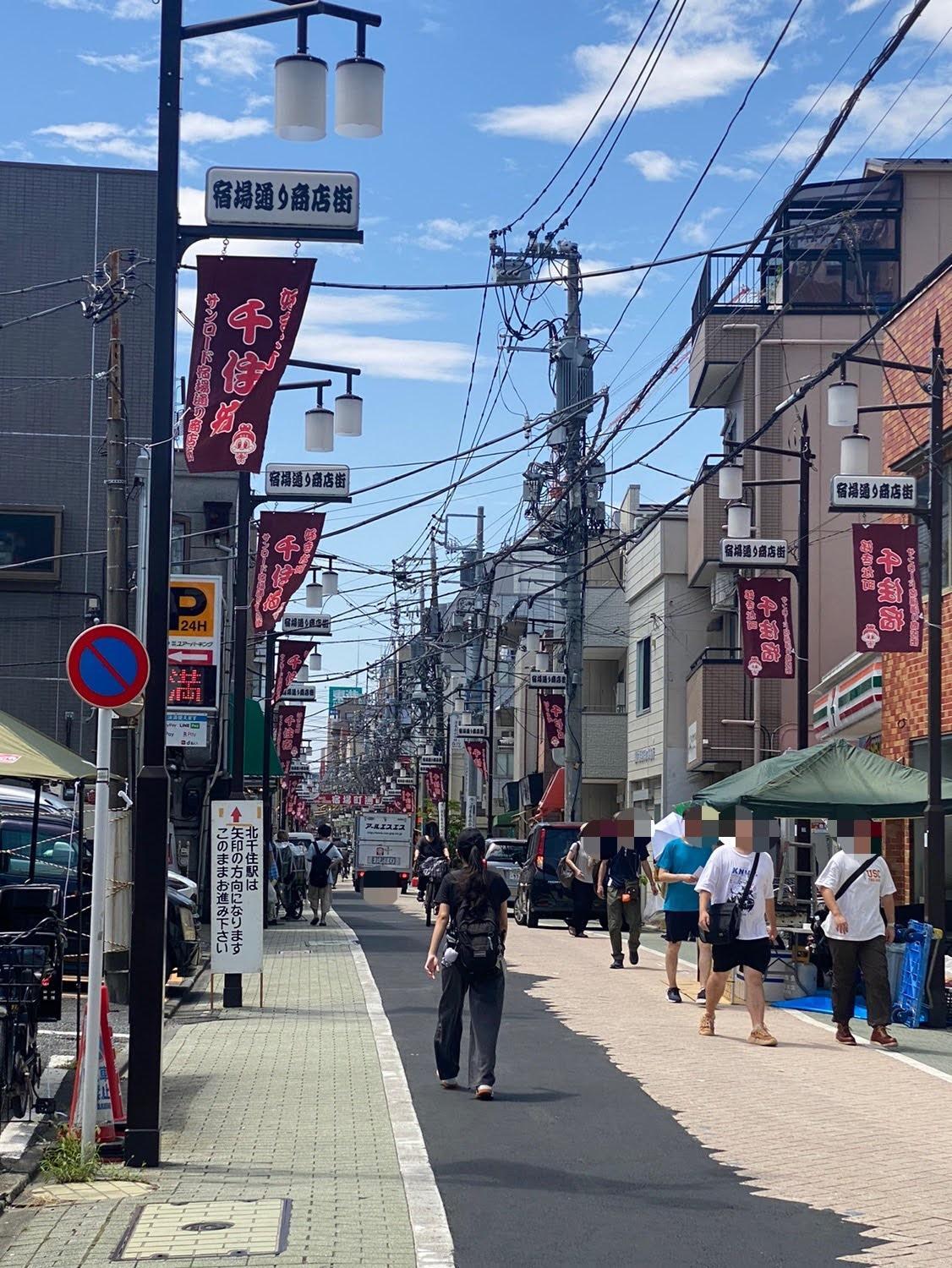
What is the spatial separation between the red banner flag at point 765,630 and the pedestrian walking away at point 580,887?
13.2 feet

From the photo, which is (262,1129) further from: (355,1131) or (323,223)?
(323,223)

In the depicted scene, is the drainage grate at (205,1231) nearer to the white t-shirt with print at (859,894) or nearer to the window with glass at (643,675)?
the white t-shirt with print at (859,894)

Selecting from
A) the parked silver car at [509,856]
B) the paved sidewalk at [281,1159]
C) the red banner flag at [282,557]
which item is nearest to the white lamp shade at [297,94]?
the paved sidewalk at [281,1159]

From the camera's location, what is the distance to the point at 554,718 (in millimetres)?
41562

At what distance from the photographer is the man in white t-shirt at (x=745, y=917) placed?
13.5 meters

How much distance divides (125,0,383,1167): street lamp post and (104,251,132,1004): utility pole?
272 inches

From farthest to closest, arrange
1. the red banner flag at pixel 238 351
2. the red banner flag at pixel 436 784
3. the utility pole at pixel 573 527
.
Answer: the red banner flag at pixel 436 784, the utility pole at pixel 573 527, the red banner flag at pixel 238 351

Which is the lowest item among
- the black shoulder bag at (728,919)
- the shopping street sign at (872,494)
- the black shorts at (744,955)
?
the black shorts at (744,955)

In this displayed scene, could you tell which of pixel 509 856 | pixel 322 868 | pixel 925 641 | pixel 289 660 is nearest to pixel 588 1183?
pixel 925 641

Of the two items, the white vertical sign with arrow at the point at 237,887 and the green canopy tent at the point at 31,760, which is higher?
the green canopy tent at the point at 31,760

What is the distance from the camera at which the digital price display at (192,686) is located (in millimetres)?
25219

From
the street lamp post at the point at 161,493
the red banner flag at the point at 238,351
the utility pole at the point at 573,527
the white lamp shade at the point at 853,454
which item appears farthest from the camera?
the utility pole at the point at 573,527

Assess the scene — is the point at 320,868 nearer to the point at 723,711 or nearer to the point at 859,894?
the point at 723,711

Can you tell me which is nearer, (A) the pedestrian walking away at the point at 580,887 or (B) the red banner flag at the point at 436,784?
(A) the pedestrian walking away at the point at 580,887
